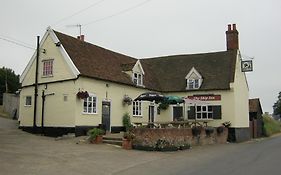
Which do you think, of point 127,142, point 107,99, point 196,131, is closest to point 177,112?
point 107,99

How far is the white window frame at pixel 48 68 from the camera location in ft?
93.8

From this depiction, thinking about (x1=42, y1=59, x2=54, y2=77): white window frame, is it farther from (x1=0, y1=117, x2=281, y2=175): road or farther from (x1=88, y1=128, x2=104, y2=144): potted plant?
(x1=0, y1=117, x2=281, y2=175): road

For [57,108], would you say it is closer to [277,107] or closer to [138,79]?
[138,79]

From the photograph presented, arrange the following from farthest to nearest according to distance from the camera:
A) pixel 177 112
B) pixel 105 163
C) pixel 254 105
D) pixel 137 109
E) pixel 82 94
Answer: pixel 254 105 < pixel 177 112 < pixel 137 109 < pixel 82 94 < pixel 105 163

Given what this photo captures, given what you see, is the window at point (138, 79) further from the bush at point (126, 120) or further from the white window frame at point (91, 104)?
the white window frame at point (91, 104)

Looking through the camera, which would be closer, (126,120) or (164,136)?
(164,136)

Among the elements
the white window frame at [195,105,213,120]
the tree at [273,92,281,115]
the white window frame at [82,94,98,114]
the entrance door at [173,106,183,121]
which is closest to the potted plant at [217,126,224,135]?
the white window frame at [195,105,213,120]

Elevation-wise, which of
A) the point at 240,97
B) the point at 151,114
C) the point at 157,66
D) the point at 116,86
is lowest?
the point at 151,114

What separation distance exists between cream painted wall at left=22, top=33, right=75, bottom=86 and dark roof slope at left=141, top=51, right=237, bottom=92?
13.3 meters

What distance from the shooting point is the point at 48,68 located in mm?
28938

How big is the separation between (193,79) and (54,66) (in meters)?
14.7

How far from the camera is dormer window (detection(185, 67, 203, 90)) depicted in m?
36.9

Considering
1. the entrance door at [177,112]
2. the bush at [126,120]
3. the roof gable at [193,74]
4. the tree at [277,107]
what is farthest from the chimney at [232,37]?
the tree at [277,107]

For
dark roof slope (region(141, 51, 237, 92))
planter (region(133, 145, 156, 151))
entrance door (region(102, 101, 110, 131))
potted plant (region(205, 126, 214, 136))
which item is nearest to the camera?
planter (region(133, 145, 156, 151))
